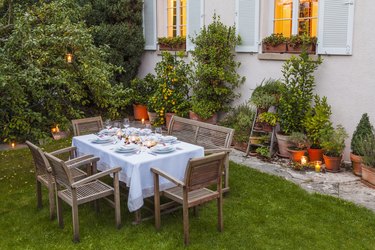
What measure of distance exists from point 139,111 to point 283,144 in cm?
471

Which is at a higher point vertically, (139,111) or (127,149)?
(127,149)

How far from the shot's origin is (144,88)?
35.3 feet

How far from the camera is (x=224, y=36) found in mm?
8320

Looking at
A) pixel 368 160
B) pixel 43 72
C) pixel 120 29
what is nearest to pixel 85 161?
pixel 43 72

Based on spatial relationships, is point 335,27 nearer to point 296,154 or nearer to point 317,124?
point 317,124

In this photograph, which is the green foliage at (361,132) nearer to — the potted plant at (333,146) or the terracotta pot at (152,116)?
the potted plant at (333,146)

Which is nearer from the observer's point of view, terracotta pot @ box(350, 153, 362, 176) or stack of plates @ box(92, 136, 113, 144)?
stack of plates @ box(92, 136, 113, 144)

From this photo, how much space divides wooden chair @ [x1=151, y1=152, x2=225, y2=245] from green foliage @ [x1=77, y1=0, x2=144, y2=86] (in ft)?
21.2

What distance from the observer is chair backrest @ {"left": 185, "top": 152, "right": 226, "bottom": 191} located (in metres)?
4.12

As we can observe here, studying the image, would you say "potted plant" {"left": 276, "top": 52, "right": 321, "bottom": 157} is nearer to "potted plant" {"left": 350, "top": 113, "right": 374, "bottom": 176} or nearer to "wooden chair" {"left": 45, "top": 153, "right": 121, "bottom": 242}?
"potted plant" {"left": 350, "top": 113, "right": 374, "bottom": 176}

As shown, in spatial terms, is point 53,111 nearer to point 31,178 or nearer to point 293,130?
point 31,178

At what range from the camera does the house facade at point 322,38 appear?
6391 millimetres

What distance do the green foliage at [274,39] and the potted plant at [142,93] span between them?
3615 millimetres

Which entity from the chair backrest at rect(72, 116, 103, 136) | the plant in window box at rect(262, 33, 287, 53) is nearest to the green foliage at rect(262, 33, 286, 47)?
the plant in window box at rect(262, 33, 287, 53)
